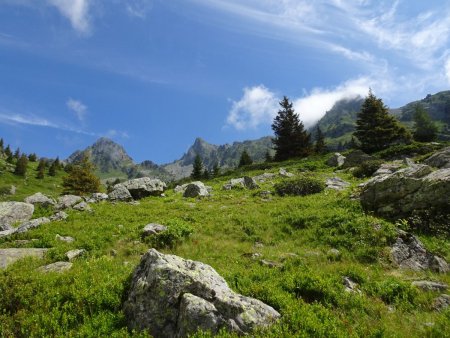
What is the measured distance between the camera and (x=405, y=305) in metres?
10.2

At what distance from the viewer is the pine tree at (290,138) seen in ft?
218

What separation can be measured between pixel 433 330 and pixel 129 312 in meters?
7.51

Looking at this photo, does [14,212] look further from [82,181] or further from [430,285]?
[82,181]

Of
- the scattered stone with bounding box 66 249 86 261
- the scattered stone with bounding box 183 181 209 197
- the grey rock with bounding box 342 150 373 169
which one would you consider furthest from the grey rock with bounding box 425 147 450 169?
the scattered stone with bounding box 66 249 86 261

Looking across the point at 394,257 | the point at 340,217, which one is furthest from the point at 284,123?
the point at 394,257

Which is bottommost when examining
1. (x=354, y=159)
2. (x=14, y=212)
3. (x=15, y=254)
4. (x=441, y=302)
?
(x=441, y=302)

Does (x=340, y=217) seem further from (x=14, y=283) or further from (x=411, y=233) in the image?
(x=14, y=283)

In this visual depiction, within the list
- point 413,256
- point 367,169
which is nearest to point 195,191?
point 367,169

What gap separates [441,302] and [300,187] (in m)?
17.9

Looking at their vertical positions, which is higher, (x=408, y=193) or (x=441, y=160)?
(x=441, y=160)

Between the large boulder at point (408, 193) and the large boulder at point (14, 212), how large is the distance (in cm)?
2143

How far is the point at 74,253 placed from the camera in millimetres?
14430

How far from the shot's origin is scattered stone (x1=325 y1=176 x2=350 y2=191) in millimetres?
27739

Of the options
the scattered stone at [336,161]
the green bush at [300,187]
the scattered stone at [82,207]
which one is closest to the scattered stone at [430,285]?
the green bush at [300,187]
